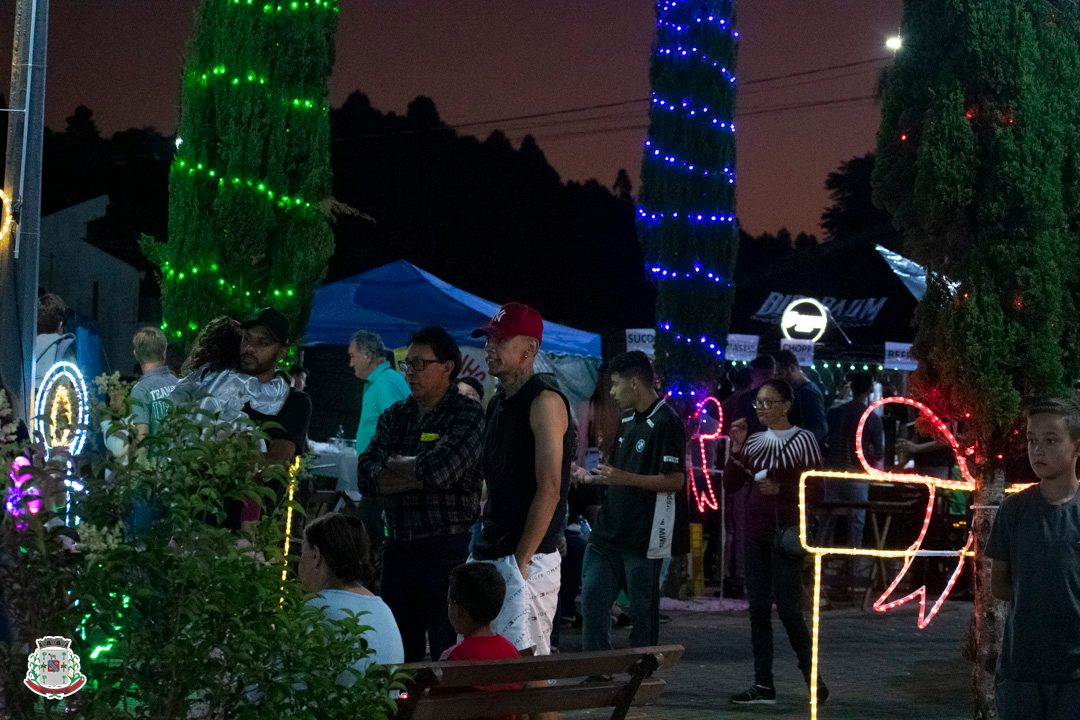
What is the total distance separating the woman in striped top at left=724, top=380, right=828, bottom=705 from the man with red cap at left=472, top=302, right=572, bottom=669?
298 cm

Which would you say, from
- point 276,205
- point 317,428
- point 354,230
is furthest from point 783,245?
point 276,205

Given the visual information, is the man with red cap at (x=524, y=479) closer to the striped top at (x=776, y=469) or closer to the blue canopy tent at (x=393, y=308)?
the striped top at (x=776, y=469)

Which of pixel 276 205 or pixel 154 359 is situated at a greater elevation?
pixel 276 205

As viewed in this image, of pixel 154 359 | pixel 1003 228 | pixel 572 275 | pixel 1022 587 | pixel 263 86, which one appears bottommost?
pixel 1022 587

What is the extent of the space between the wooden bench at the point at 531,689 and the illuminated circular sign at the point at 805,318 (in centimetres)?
1549

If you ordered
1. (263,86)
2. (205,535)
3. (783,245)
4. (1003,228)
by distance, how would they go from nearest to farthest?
1. (205,535)
2. (1003,228)
3. (263,86)
4. (783,245)

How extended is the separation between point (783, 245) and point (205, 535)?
54.8 meters

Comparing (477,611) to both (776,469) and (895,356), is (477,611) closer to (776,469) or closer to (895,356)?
(776,469)

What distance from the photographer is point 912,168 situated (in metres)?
7.97

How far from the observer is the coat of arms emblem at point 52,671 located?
3.45 meters

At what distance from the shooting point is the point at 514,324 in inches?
241

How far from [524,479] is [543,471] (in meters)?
0.14

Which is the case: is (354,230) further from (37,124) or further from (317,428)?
(37,124)

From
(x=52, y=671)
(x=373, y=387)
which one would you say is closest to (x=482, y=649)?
(x=52, y=671)
